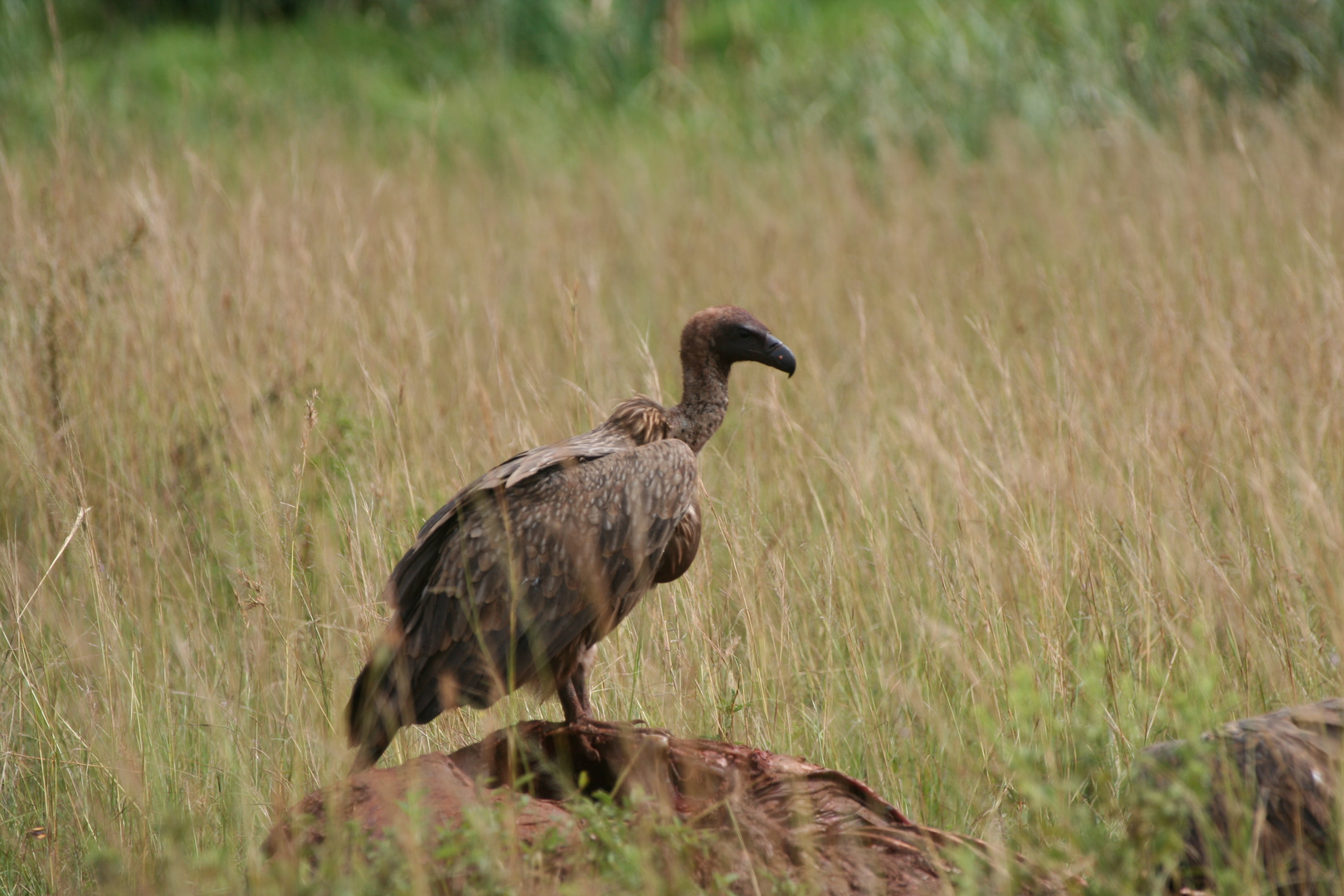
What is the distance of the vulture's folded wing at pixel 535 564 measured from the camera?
3.39 meters

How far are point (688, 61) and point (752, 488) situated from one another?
37.1 feet

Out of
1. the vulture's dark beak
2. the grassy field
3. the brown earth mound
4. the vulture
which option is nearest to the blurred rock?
the grassy field

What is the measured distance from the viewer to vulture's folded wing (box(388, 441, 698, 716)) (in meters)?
3.39

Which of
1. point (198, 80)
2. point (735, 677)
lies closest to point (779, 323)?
point (735, 677)

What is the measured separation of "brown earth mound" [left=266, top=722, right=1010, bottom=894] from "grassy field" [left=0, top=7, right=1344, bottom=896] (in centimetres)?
15

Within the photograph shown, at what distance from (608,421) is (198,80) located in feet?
38.4

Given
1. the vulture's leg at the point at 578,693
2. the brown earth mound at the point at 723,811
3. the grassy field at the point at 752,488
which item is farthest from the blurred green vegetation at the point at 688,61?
the brown earth mound at the point at 723,811

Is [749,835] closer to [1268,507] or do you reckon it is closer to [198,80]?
[1268,507]

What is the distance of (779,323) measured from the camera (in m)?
6.59

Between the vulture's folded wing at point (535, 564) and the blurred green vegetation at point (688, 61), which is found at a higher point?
the blurred green vegetation at point (688, 61)

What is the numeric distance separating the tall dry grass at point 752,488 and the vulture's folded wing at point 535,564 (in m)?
0.29

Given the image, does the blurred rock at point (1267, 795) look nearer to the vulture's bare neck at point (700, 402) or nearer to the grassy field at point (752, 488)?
the grassy field at point (752, 488)

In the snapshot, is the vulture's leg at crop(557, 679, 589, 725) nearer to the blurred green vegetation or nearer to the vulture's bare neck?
the vulture's bare neck

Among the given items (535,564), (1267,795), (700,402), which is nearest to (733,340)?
(700,402)
